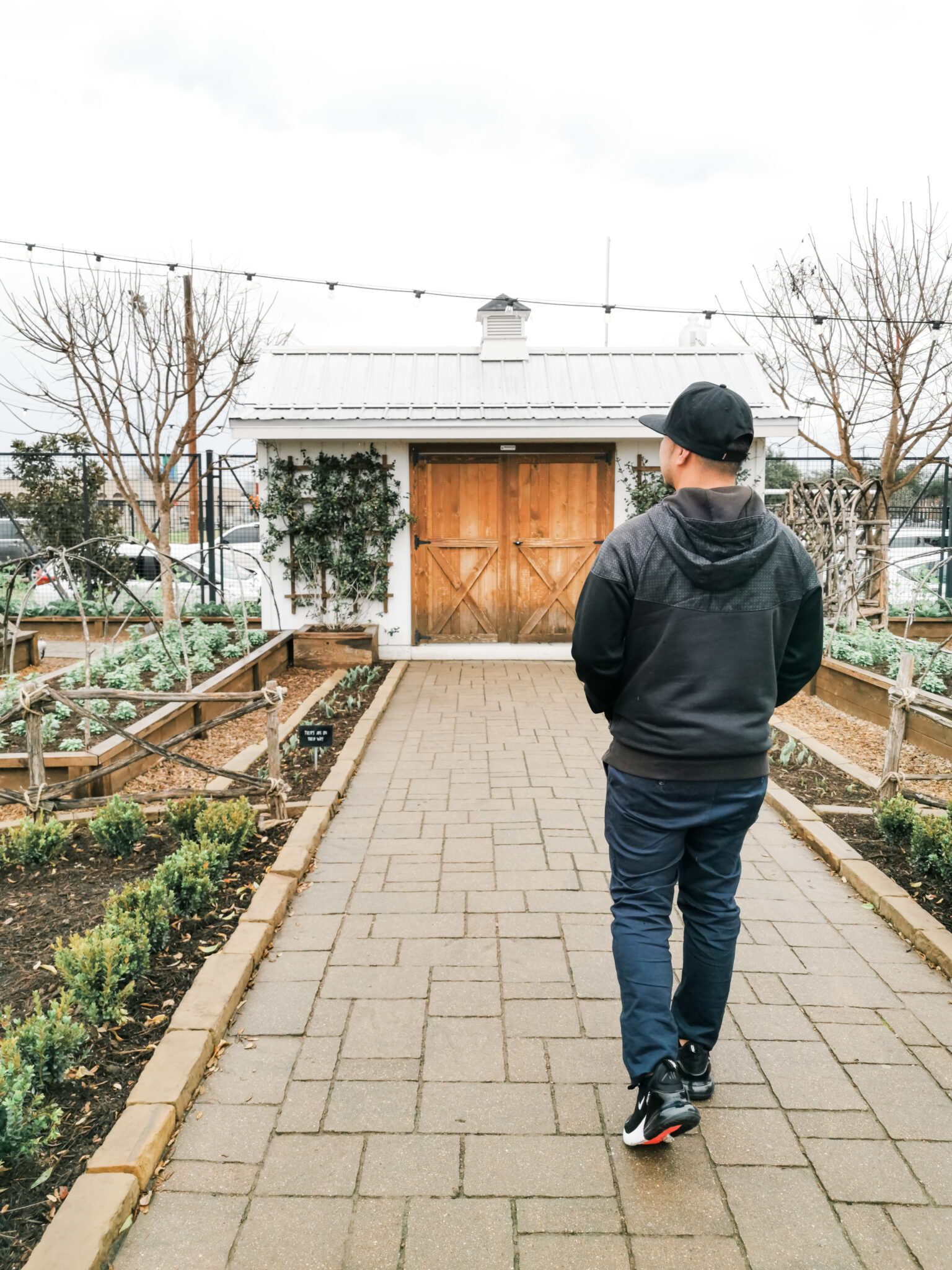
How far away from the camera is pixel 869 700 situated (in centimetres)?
740

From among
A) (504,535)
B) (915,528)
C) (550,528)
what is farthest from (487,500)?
(915,528)

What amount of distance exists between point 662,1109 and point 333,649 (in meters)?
7.71

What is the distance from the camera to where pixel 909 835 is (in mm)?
4469

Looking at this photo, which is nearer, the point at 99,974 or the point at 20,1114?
the point at 20,1114

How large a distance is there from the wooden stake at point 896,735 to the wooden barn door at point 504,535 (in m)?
5.27

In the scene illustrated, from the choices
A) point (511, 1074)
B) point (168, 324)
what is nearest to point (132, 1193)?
point (511, 1074)

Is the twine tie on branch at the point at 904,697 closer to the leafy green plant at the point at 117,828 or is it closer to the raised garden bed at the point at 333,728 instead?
the raised garden bed at the point at 333,728

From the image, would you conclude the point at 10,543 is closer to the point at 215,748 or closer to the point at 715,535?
the point at 215,748

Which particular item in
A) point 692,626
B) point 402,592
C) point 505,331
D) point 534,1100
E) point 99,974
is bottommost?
point 534,1100

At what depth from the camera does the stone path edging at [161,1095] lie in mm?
2014

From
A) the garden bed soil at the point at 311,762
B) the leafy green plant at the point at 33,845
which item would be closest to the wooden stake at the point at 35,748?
the leafy green plant at the point at 33,845

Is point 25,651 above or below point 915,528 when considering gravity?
below

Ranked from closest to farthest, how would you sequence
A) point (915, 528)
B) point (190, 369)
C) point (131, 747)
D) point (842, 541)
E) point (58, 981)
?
point (58, 981) < point (131, 747) < point (842, 541) < point (190, 369) < point (915, 528)

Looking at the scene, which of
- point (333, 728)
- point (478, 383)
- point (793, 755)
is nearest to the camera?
point (333, 728)
